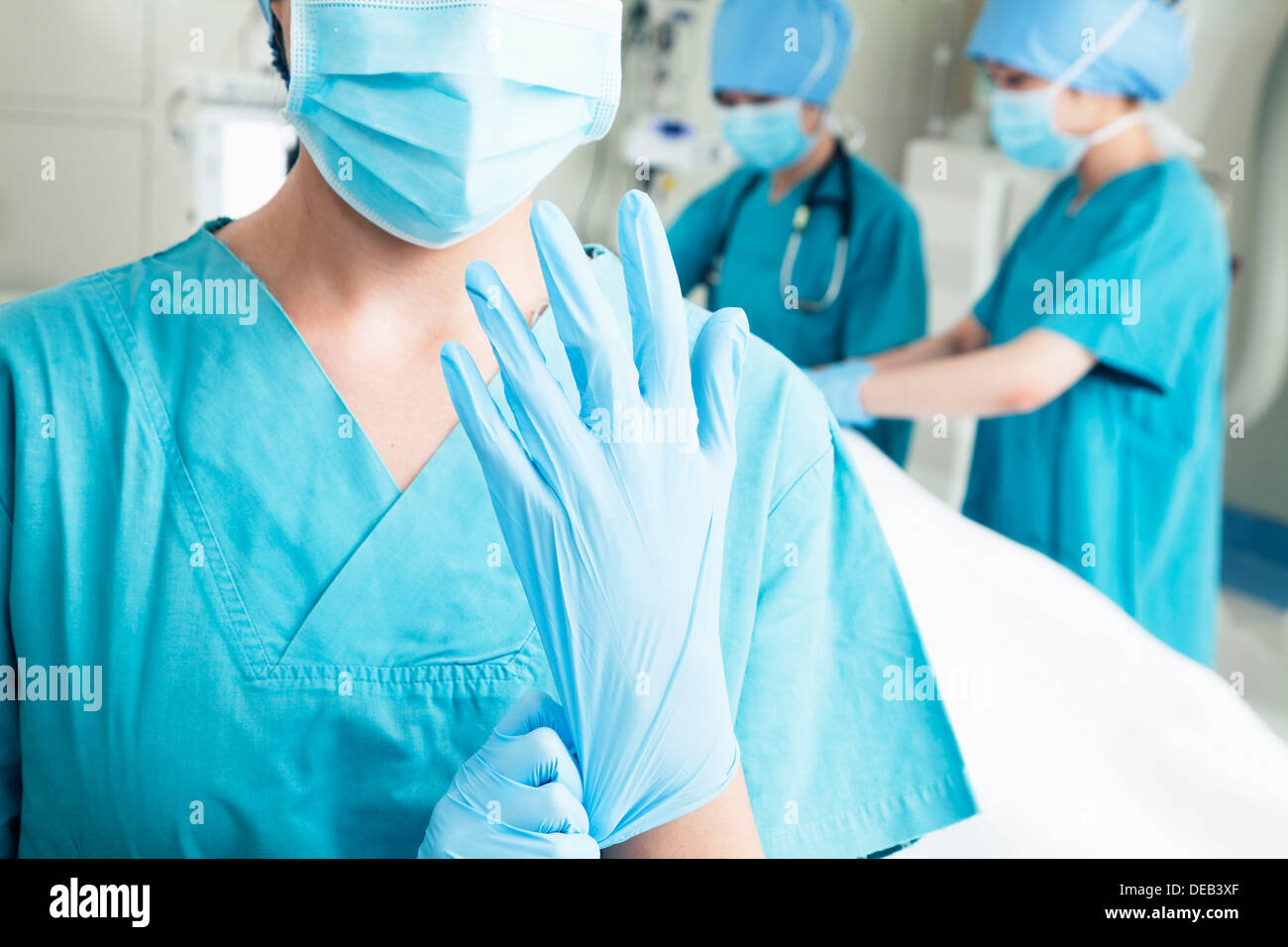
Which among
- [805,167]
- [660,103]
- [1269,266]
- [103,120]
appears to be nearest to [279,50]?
[805,167]

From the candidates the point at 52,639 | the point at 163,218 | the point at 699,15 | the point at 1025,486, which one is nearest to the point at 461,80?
the point at 52,639

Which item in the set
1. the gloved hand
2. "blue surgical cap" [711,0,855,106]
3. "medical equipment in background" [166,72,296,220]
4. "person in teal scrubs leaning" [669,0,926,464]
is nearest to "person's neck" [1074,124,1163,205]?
"person in teal scrubs leaning" [669,0,926,464]

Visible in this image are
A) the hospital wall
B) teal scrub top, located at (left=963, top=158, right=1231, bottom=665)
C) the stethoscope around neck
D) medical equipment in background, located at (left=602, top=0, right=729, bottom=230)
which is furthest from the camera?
medical equipment in background, located at (left=602, top=0, right=729, bottom=230)

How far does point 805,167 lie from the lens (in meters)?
2.03

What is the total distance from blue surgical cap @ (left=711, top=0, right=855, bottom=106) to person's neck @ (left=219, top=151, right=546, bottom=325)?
1.42 meters

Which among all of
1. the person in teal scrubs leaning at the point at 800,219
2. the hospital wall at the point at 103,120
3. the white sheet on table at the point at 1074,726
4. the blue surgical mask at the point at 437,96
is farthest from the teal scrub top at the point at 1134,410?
the blue surgical mask at the point at 437,96

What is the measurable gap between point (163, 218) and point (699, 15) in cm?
150

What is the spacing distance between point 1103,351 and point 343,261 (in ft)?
3.59

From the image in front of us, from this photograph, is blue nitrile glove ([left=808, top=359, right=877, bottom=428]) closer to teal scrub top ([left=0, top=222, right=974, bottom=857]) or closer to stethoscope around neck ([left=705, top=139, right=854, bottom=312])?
stethoscope around neck ([left=705, top=139, right=854, bottom=312])

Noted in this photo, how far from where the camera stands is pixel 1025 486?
1.66m

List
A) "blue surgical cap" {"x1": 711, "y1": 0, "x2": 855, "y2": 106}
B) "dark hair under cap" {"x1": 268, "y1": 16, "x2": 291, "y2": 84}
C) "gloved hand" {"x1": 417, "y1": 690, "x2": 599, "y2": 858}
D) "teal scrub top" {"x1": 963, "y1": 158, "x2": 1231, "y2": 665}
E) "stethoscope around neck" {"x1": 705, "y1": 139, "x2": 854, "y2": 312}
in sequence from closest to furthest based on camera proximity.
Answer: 1. "gloved hand" {"x1": 417, "y1": 690, "x2": 599, "y2": 858}
2. "dark hair under cap" {"x1": 268, "y1": 16, "x2": 291, "y2": 84}
3. "teal scrub top" {"x1": 963, "y1": 158, "x2": 1231, "y2": 665}
4. "stethoscope around neck" {"x1": 705, "y1": 139, "x2": 854, "y2": 312}
5. "blue surgical cap" {"x1": 711, "y1": 0, "x2": 855, "y2": 106}

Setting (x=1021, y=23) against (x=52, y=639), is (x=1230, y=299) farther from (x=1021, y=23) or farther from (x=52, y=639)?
(x=52, y=639)

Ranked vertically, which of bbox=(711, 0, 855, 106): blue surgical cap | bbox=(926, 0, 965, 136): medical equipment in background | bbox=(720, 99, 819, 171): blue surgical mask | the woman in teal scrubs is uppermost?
bbox=(926, 0, 965, 136): medical equipment in background

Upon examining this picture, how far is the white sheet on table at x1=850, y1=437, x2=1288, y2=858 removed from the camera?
883mm
